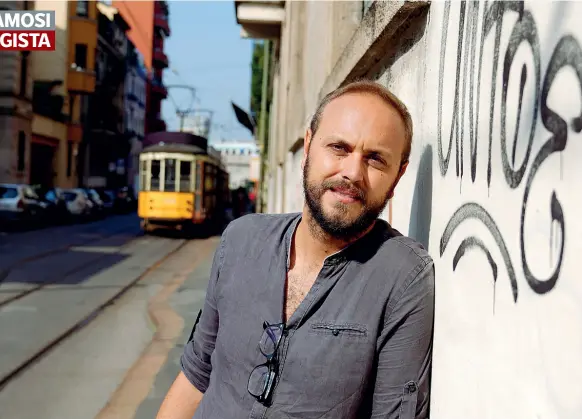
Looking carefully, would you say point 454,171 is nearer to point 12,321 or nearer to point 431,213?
point 431,213

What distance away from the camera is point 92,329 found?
6.99 m

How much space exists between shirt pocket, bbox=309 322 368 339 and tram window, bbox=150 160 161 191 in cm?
1853

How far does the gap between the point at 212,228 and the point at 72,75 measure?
18.9 m

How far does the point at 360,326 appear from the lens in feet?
5.31

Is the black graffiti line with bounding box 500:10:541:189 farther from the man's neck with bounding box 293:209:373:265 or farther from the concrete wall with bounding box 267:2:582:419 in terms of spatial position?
the man's neck with bounding box 293:209:373:265

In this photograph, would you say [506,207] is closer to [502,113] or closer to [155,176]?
[502,113]

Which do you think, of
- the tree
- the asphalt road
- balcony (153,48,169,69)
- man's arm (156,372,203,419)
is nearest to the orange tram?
the asphalt road

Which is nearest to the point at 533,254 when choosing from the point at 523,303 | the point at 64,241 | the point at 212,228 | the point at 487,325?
the point at 523,303

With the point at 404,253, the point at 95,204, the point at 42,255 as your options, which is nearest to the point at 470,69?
the point at 404,253

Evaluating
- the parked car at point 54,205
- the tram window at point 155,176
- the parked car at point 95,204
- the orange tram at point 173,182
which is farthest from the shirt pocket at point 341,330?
the parked car at point 95,204

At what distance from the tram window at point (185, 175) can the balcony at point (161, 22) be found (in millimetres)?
46698

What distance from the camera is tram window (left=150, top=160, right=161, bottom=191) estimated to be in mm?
19734

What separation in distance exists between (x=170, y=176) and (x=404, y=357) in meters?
18.5

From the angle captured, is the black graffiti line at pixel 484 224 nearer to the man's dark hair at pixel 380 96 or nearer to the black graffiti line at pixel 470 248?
the black graffiti line at pixel 470 248
